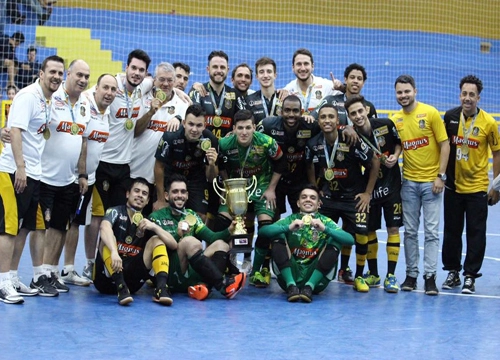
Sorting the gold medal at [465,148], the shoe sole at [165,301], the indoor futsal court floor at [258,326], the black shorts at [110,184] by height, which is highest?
the gold medal at [465,148]

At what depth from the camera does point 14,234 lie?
614 centimetres

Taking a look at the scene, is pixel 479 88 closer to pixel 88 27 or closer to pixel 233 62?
pixel 233 62

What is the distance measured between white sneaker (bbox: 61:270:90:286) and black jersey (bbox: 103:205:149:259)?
74 centimetres

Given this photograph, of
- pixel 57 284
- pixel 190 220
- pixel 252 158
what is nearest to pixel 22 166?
pixel 57 284

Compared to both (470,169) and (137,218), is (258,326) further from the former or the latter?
(470,169)

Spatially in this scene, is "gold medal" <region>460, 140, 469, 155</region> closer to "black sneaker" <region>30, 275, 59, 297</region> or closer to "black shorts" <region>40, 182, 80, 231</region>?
"black shorts" <region>40, 182, 80, 231</region>

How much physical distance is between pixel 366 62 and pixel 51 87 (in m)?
15.6

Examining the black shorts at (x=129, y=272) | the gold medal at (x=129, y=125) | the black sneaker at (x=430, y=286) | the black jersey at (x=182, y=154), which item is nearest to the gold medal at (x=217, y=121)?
the black jersey at (x=182, y=154)

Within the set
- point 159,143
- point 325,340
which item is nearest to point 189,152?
point 159,143

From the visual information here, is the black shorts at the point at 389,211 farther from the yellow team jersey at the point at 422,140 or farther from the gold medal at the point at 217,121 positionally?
the gold medal at the point at 217,121

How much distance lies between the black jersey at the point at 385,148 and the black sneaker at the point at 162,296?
2.29 metres

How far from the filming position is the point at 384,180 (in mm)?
7242

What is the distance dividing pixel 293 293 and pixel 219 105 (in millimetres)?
2119

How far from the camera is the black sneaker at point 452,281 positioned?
23.7 ft
